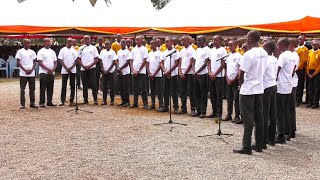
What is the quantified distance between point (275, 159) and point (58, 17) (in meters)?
10.7

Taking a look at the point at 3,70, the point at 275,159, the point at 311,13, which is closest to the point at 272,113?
the point at 275,159

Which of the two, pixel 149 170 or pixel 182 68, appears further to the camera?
pixel 182 68

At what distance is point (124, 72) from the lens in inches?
540

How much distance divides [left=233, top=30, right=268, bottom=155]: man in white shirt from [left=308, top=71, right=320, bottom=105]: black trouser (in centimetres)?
673

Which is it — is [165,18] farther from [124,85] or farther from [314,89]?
[314,89]

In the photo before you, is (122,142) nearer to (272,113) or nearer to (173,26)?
(272,113)

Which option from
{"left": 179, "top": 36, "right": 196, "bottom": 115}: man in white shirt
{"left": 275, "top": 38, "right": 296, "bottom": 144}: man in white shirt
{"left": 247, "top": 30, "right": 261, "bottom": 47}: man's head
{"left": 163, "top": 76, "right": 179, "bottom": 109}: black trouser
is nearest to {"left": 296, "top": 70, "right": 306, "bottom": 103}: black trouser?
{"left": 179, "top": 36, "right": 196, "bottom": 115}: man in white shirt

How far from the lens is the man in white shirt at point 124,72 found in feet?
44.8

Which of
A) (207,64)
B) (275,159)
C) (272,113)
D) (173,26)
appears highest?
(173,26)

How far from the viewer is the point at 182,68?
1217 cm

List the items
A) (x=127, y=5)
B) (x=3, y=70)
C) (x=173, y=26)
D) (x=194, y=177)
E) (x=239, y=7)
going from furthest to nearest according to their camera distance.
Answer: (x=3, y=70)
(x=127, y=5)
(x=173, y=26)
(x=239, y=7)
(x=194, y=177)

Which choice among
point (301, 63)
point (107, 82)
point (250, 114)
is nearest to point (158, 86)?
point (107, 82)

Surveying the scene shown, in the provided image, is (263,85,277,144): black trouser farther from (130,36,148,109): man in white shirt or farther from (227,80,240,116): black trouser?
(130,36,148,109): man in white shirt

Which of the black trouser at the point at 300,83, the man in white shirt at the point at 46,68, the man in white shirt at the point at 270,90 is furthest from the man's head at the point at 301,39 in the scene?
the man in white shirt at the point at 46,68
